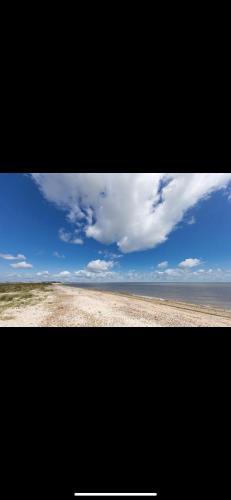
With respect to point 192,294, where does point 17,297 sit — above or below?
below

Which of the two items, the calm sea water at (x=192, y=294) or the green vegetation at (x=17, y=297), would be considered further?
the calm sea water at (x=192, y=294)

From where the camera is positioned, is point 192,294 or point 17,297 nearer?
point 17,297

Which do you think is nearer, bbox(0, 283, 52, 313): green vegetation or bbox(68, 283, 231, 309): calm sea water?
bbox(0, 283, 52, 313): green vegetation
